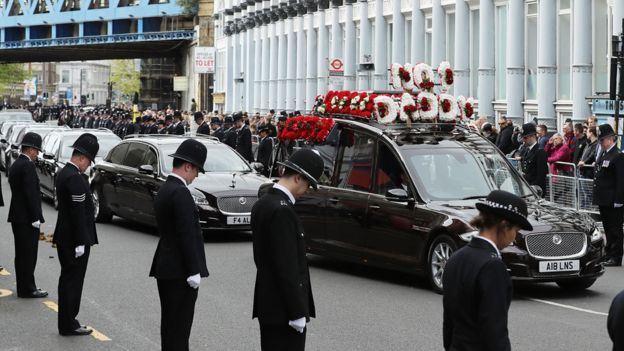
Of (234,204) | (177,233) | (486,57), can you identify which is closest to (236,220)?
(234,204)

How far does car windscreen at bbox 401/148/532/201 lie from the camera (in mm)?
13443

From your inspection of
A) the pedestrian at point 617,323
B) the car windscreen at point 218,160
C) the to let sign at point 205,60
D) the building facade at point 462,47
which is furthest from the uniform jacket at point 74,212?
the to let sign at point 205,60

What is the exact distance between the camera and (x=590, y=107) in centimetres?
2786

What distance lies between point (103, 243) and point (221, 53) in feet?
202

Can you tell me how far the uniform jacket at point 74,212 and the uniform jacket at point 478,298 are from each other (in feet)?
18.6

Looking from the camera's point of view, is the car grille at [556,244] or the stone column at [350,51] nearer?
the car grille at [556,244]

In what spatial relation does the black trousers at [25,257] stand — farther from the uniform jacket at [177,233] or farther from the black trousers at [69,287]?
the uniform jacket at [177,233]

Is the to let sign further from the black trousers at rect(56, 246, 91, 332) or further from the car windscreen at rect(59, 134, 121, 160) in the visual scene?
the black trousers at rect(56, 246, 91, 332)

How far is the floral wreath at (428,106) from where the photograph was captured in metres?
14.7

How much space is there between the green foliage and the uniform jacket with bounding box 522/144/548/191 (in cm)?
7283

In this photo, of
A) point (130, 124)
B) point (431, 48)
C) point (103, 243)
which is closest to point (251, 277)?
point (103, 243)

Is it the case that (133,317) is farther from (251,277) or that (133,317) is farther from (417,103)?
(417,103)

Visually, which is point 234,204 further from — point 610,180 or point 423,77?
point 610,180

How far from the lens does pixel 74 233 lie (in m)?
10.4
